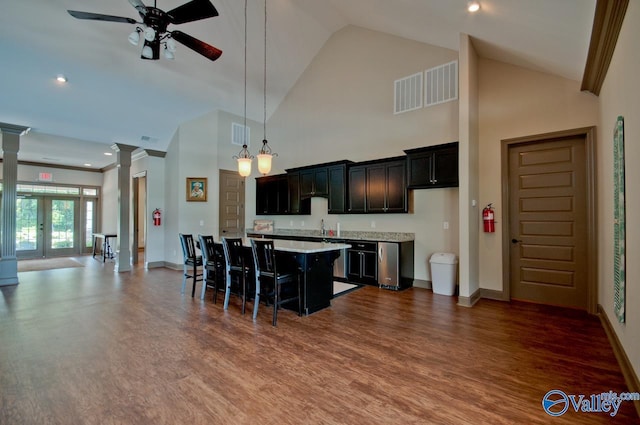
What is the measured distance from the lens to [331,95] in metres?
6.41

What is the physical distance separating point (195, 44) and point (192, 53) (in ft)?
7.40

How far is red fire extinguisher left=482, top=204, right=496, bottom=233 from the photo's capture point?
4.30 metres

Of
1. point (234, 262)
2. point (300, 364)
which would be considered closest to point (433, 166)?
point (234, 262)

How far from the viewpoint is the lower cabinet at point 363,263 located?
201 inches

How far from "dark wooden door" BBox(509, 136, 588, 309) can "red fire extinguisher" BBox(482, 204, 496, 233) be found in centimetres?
26

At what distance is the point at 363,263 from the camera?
5.26 meters

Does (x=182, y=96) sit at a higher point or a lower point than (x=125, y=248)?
higher

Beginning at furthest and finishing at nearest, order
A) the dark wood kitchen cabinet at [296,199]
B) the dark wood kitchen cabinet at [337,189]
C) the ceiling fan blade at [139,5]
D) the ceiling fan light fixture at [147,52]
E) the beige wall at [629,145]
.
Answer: the dark wood kitchen cabinet at [296,199]
the dark wood kitchen cabinet at [337,189]
the ceiling fan light fixture at [147,52]
the ceiling fan blade at [139,5]
the beige wall at [629,145]

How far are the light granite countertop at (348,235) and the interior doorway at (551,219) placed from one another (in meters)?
1.55

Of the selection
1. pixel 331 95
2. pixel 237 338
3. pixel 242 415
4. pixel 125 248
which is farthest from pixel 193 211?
pixel 242 415

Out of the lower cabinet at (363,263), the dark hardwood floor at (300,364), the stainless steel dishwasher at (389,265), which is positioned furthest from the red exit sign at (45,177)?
the stainless steel dishwasher at (389,265)

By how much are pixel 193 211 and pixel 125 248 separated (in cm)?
182

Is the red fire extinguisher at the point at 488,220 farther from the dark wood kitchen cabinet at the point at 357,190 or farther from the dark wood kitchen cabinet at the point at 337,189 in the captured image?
the dark wood kitchen cabinet at the point at 337,189

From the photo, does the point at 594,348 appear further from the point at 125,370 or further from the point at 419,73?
the point at 419,73
